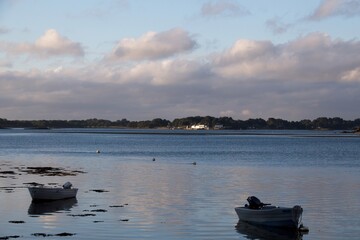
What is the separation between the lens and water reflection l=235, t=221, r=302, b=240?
94.8ft

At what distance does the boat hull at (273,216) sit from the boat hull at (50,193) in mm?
12131

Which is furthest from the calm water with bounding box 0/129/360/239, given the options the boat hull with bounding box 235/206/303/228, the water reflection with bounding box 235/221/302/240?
the boat hull with bounding box 235/206/303/228

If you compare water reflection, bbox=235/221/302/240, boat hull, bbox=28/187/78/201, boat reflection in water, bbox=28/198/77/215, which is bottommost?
water reflection, bbox=235/221/302/240

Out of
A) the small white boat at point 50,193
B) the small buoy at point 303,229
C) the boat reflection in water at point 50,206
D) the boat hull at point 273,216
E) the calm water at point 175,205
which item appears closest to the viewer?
the calm water at point 175,205

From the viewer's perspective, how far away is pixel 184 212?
34312 mm

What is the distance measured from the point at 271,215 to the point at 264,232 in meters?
1.00

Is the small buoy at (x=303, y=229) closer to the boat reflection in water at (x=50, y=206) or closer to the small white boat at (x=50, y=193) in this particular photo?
the boat reflection in water at (x=50, y=206)

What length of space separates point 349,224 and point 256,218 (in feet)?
14.6

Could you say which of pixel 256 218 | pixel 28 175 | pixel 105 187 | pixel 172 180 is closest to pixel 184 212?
pixel 256 218

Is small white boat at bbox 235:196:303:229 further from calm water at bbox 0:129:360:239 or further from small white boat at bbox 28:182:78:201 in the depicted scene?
small white boat at bbox 28:182:78:201

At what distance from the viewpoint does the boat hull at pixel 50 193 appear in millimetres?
38594

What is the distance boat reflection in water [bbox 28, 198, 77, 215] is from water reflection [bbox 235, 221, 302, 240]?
35.0 feet

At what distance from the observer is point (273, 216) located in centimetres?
3072

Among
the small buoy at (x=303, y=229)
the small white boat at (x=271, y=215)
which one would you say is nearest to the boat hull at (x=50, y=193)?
the small white boat at (x=271, y=215)
